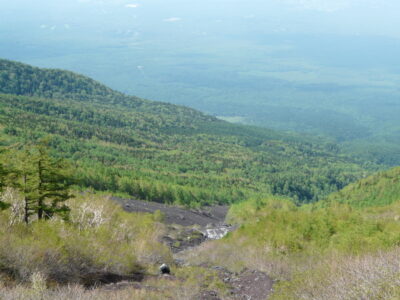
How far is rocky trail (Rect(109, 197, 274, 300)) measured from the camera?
2072 centimetres

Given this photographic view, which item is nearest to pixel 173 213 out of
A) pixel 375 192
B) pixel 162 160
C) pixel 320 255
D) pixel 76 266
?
pixel 375 192

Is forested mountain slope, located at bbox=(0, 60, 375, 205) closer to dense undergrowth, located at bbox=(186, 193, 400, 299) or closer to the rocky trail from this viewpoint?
the rocky trail

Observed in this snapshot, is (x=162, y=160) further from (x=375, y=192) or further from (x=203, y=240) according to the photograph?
(x=203, y=240)

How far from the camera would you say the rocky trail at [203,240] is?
20719 mm

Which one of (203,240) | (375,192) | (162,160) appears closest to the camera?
(203,240)

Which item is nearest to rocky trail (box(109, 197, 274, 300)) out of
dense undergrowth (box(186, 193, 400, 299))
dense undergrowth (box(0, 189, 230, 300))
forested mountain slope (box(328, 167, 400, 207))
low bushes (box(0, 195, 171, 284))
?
dense undergrowth (box(0, 189, 230, 300))

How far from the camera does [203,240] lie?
4897 cm

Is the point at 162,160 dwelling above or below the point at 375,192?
below

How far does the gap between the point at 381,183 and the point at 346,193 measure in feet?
23.4

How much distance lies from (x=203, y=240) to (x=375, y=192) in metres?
32.7

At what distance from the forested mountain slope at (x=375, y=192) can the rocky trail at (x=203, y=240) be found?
20.9m

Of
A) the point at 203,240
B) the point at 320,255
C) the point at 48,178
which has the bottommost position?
the point at 203,240

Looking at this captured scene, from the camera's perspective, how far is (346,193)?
245 feet

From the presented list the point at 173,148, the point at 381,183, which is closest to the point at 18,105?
the point at 173,148
